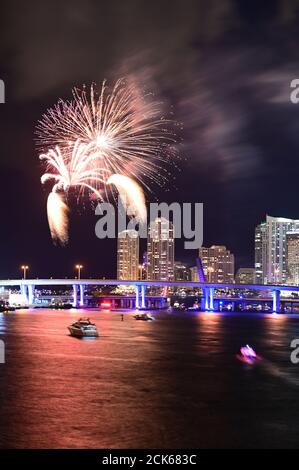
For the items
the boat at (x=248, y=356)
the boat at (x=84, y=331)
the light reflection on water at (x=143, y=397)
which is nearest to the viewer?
the light reflection on water at (x=143, y=397)

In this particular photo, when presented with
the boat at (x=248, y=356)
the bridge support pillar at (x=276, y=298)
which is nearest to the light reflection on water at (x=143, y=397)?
the boat at (x=248, y=356)

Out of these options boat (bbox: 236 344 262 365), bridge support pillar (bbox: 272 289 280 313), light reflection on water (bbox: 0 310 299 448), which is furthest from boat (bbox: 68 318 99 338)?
bridge support pillar (bbox: 272 289 280 313)

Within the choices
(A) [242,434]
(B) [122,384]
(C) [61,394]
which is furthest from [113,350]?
(A) [242,434]

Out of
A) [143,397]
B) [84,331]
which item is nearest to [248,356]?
[84,331]

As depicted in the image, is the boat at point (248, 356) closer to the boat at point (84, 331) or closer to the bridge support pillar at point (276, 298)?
the boat at point (84, 331)

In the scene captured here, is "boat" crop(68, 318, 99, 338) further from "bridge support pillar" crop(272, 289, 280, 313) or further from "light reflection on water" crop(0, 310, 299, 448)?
"bridge support pillar" crop(272, 289, 280, 313)

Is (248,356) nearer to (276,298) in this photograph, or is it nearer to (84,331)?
(84,331)

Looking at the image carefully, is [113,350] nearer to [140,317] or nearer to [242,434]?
[242,434]
